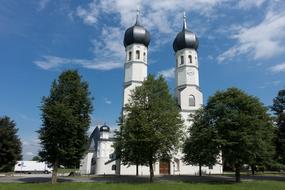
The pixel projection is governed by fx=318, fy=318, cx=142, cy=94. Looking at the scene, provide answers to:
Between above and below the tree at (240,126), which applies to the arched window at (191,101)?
above

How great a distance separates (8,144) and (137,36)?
1037 inches

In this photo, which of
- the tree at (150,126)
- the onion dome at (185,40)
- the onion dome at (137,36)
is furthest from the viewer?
the onion dome at (185,40)

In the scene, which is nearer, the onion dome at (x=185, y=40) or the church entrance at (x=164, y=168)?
the church entrance at (x=164, y=168)

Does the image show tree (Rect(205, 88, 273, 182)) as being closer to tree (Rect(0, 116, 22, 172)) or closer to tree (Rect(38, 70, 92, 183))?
tree (Rect(38, 70, 92, 183))

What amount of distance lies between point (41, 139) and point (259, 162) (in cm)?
2125

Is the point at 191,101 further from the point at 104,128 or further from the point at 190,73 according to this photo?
the point at 104,128

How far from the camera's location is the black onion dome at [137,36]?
2122 inches

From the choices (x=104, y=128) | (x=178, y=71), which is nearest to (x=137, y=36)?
(x=178, y=71)

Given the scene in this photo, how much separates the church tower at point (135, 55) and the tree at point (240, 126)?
68.8 ft

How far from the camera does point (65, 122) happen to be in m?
28.9

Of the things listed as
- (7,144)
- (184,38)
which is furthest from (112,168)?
(184,38)

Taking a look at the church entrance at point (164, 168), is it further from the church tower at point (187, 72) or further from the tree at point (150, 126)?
the tree at point (150, 126)

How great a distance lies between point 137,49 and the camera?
176ft

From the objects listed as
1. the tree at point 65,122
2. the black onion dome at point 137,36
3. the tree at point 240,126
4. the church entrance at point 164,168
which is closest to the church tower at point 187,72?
the black onion dome at point 137,36
